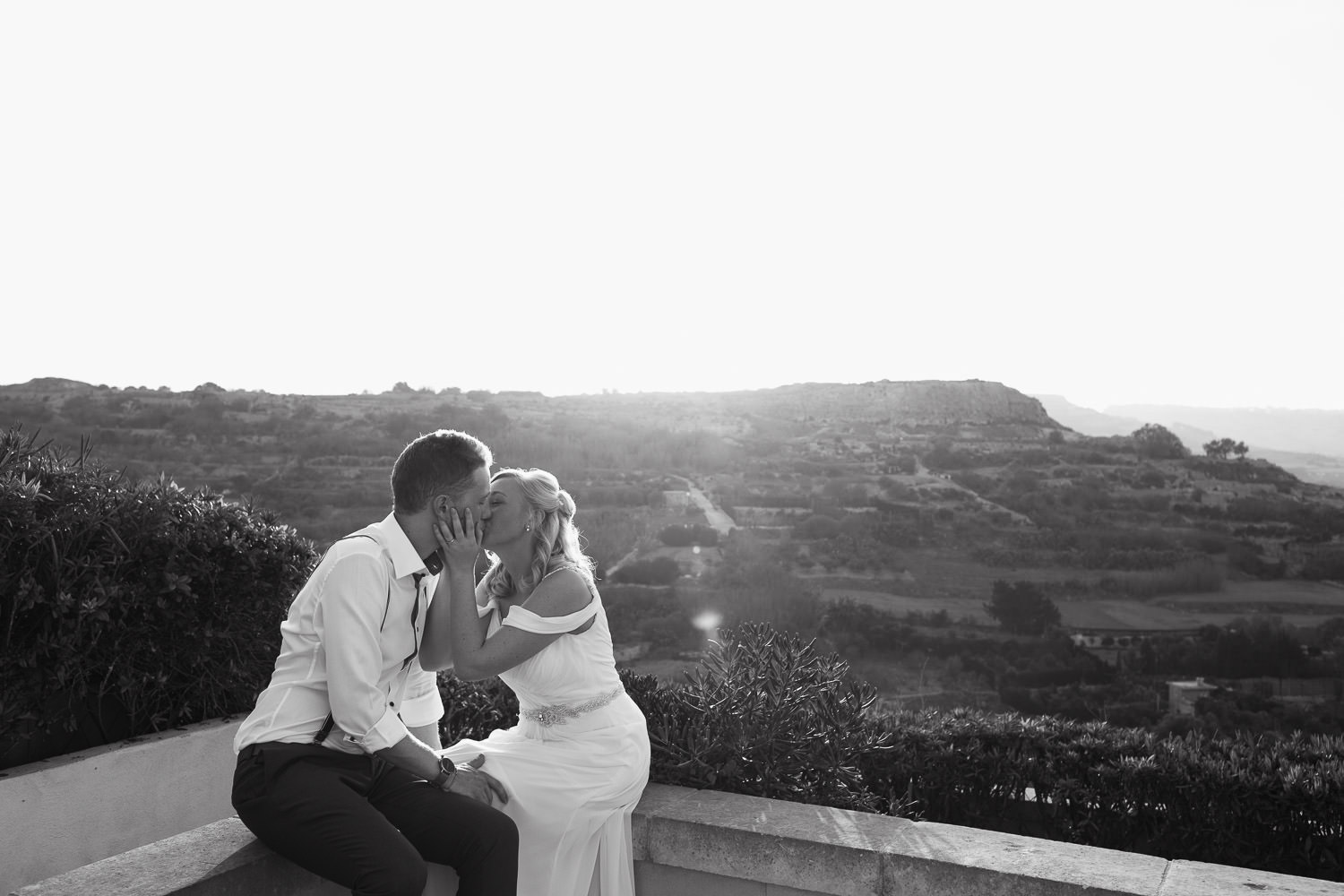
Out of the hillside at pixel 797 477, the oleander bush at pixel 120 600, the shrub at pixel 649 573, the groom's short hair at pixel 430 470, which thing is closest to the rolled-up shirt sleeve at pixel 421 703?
the groom's short hair at pixel 430 470

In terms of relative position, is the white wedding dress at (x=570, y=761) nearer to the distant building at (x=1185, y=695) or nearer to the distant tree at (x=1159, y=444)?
the distant building at (x=1185, y=695)

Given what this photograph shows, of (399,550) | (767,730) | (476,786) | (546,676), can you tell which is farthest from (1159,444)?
(399,550)

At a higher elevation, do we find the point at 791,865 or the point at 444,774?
the point at 444,774

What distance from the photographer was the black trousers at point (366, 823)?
231cm

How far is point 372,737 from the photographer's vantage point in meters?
2.44

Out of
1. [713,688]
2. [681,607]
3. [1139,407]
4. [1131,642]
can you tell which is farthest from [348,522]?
[1139,407]

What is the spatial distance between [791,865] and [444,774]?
99 cm

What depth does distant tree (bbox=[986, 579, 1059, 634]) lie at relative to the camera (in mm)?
22984

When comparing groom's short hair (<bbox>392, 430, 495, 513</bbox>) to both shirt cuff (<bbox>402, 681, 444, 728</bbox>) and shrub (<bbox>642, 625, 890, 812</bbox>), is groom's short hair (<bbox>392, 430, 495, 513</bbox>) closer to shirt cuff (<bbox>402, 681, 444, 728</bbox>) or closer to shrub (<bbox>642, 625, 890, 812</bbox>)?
shirt cuff (<bbox>402, 681, 444, 728</bbox>)

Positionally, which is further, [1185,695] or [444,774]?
[1185,695]

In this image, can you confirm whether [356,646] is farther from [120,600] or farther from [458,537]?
[120,600]

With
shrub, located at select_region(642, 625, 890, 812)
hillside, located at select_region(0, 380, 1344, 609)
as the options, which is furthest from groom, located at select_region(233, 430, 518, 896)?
hillside, located at select_region(0, 380, 1344, 609)

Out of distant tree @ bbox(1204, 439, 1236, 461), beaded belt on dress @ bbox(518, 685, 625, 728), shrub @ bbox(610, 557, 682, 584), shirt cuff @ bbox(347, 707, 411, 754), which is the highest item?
shirt cuff @ bbox(347, 707, 411, 754)

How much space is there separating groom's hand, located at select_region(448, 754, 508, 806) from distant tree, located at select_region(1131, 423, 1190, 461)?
5497cm
